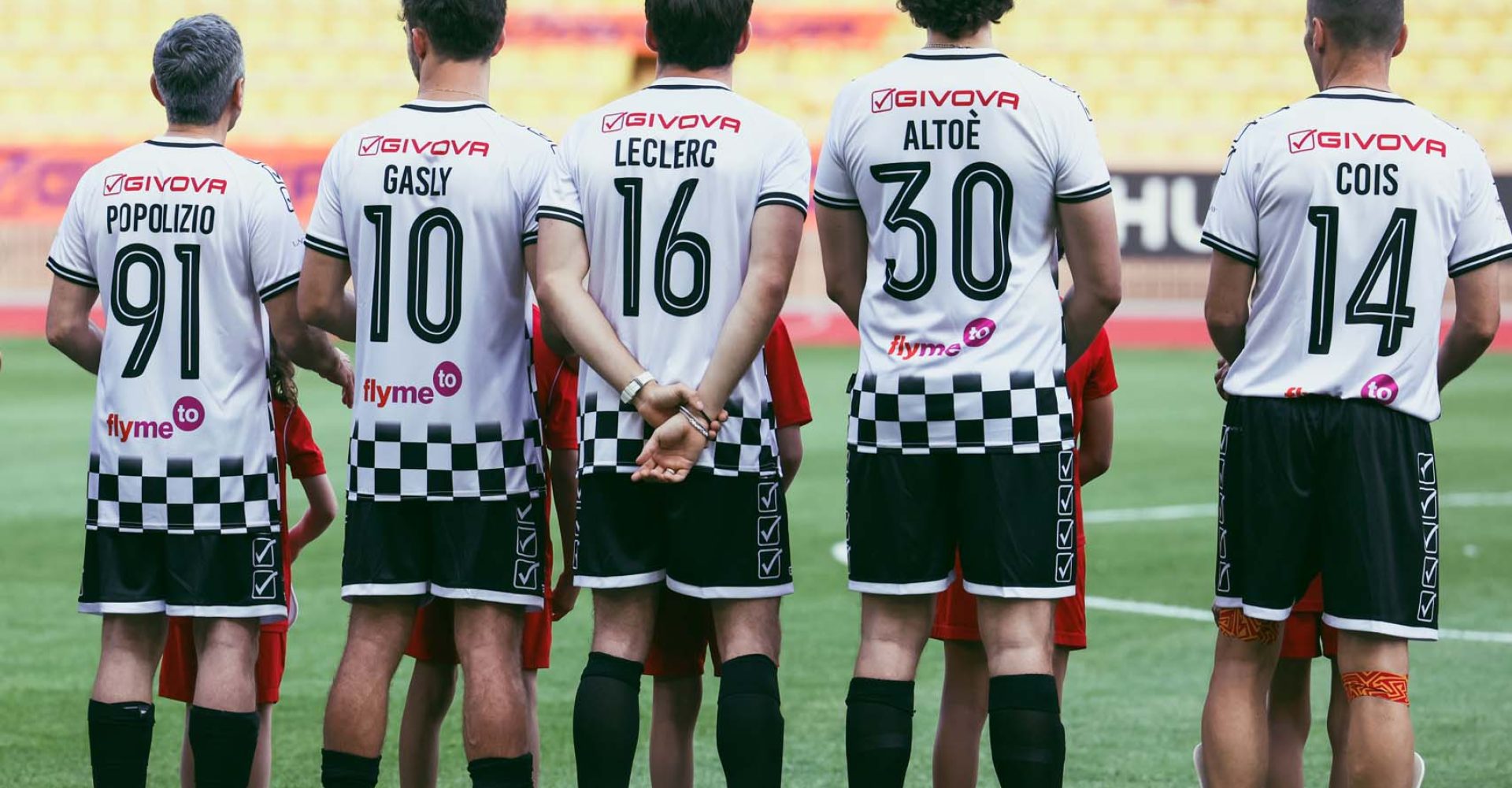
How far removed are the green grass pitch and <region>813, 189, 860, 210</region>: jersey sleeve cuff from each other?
183 centimetres

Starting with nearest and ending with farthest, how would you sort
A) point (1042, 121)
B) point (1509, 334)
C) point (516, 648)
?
1. point (1042, 121)
2. point (516, 648)
3. point (1509, 334)

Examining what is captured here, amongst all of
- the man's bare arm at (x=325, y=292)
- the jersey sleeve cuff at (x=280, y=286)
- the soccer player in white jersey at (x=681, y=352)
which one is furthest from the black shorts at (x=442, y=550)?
the jersey sleeve cuff at (x=280, y=286)

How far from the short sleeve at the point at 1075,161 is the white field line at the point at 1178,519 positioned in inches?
141

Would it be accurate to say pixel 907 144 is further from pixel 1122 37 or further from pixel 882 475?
pixel 1122 37

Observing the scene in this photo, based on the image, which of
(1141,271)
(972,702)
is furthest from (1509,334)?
(972,702)

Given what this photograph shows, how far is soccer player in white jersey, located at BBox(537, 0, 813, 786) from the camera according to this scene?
11.9ft

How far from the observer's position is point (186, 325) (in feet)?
12.7

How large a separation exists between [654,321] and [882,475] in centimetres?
55

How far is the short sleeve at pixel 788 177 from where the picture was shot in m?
3.63

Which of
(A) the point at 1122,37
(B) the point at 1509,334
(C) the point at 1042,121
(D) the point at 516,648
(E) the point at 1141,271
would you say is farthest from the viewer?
(A) the point at 1122,37

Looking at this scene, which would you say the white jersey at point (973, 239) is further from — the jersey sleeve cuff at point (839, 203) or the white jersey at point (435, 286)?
the white jersey at point (435, 286)

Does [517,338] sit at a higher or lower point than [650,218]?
lower

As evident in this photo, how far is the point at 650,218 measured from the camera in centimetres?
366

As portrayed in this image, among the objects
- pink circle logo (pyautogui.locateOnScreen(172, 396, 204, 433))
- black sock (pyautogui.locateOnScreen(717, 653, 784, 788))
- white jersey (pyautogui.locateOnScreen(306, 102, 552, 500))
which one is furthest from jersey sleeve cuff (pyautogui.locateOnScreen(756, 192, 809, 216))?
pink circle logo (pyautogui.locateOnScreen(172, 396, 204, 433))
